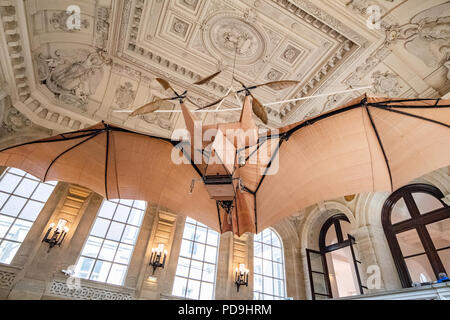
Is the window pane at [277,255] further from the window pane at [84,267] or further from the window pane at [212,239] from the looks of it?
the window pane at [84,267]

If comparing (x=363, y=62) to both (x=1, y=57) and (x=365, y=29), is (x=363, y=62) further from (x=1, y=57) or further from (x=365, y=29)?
(x=1, y=57)

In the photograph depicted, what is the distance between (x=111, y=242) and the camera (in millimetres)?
5230

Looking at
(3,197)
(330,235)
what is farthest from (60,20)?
(330,235)

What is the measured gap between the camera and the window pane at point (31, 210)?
4.80 metres

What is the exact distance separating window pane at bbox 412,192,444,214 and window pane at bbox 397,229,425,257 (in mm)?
559

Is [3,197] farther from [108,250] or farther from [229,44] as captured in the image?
[229,44]

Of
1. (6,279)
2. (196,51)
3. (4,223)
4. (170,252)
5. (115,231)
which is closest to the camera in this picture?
(6,279)

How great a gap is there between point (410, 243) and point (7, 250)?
27.7 feet

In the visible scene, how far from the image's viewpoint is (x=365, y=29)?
202 inches

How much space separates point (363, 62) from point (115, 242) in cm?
697

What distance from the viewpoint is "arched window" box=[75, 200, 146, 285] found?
4.81 metres

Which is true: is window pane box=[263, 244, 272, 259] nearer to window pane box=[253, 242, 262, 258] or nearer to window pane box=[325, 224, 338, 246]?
window pane box=[253, 242, 262, 258]

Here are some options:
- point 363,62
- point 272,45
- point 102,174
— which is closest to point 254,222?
point 102,174

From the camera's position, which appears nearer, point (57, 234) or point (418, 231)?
point (57, 234)
